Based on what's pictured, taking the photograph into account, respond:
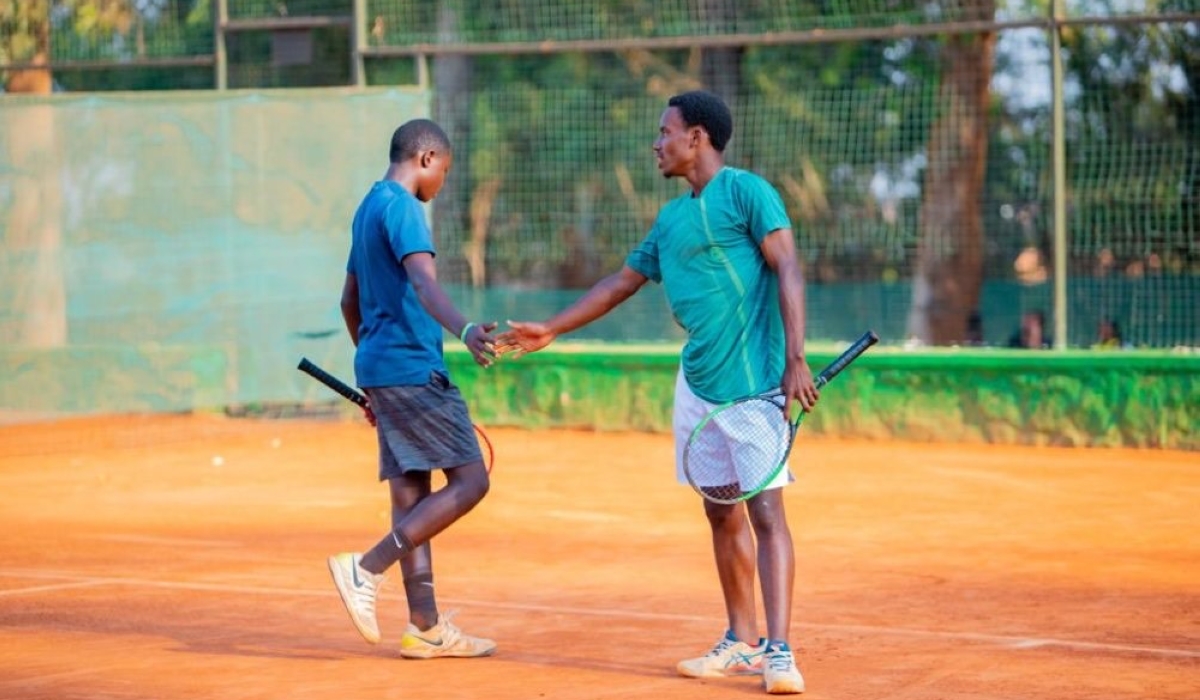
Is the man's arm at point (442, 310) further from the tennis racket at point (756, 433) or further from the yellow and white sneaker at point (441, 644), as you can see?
the yellow and white sneaker at point (441, 644)

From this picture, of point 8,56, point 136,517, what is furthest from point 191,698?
point 8,56

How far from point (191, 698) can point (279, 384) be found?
9.65 meters

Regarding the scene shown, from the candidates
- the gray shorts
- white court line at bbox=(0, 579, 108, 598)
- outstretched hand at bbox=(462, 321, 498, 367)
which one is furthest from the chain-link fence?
outstretched hand at bbox=(462, 321, 498, 367)

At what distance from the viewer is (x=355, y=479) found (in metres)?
13.3

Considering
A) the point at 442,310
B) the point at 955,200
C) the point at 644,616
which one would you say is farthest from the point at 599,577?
the point at 955,200

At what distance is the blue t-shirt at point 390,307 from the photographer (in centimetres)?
700

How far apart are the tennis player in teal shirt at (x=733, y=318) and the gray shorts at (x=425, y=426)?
0.35 m

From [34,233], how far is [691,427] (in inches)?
367

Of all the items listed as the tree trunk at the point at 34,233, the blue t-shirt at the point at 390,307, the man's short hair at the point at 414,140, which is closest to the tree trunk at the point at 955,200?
the tree trunk at the point at 34,233

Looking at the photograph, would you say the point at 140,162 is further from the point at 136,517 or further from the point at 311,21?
the point at 136,517

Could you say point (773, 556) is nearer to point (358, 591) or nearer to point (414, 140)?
point (358, 591)

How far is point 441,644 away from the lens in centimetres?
703

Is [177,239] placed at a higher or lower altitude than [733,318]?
higher

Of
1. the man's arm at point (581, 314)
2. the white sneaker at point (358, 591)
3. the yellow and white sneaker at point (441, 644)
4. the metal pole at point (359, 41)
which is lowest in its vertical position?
the yellow and white sneaker at point (441, 644)
